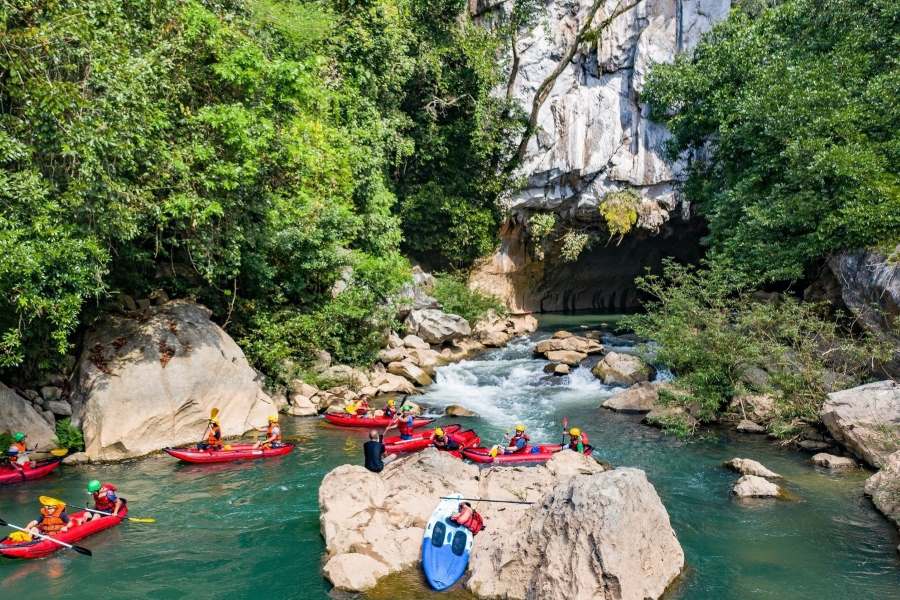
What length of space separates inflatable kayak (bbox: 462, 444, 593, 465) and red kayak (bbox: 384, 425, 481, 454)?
0.39m

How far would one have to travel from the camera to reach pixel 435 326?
23.6 metres

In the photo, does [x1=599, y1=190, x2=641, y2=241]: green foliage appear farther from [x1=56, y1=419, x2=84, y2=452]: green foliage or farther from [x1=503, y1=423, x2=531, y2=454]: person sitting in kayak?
[x1=56, y1=419, x2=84, y2=452]: green foliage

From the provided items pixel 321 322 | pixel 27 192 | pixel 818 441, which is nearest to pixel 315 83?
pixel 321 322

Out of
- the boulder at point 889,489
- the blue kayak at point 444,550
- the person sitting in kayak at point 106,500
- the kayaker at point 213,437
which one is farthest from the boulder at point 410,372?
the boulder at point 889,489

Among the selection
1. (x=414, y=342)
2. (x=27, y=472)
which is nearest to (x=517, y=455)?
(x=27, y=472)

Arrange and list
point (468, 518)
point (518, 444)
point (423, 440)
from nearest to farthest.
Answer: point (468, 518)
point (518, 444)
point (423, 440)

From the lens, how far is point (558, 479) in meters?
10.7

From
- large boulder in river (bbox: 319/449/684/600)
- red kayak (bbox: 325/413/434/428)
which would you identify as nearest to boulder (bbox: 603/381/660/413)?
red kayak (bbox: 325/413/434/428)

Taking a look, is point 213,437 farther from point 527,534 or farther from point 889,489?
point 889,489

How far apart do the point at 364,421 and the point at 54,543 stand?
740 cm

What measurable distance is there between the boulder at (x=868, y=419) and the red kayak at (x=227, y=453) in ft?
37.7

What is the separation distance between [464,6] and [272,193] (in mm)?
15976

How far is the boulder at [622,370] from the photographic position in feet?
62.6

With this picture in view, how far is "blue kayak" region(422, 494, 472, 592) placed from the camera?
8.09 metres
